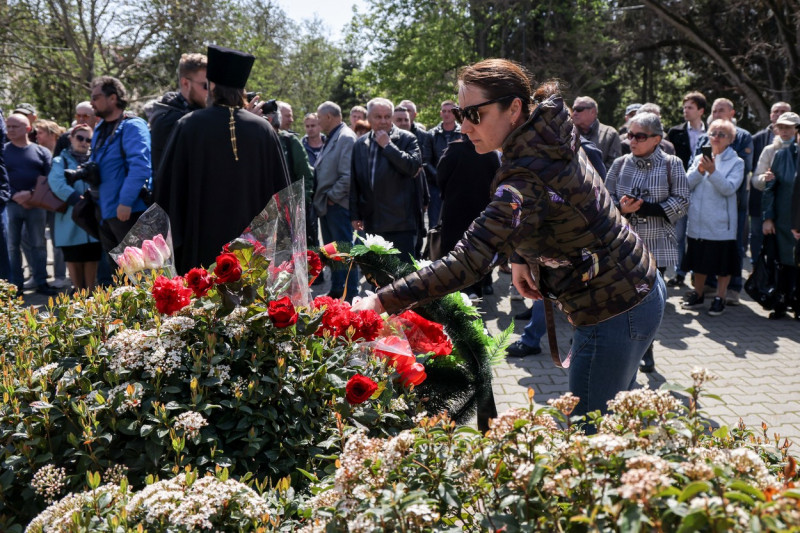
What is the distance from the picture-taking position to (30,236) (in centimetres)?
954

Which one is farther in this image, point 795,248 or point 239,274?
Answer: point 795,248

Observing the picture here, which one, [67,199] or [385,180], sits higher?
[385,180]

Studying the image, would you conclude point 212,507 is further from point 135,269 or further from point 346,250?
point 346,250

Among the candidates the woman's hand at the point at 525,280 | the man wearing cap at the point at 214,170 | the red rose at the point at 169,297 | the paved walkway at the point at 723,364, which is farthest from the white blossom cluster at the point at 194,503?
the paved walkway at the point at 723,364

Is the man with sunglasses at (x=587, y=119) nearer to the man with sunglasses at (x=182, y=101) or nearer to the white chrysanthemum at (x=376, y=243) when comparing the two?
the man with sunglasses at (x=182, y=101)

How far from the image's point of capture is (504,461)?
1.47 m

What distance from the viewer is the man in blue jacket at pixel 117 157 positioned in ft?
19.6

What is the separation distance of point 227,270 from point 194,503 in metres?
0.82

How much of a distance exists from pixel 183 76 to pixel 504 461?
14.7 feet

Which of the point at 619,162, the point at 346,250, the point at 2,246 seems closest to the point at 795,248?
the point at 619,162

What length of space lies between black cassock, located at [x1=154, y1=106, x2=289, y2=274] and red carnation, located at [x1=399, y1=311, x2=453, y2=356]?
2.08m

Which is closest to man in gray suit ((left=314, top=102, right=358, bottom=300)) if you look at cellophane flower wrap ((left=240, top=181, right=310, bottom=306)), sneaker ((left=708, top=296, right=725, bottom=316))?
sneaker ((left=708, top=296, right=725, bottom=316))

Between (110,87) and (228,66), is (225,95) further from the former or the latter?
(110,87)

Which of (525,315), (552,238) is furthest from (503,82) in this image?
(525,315)
